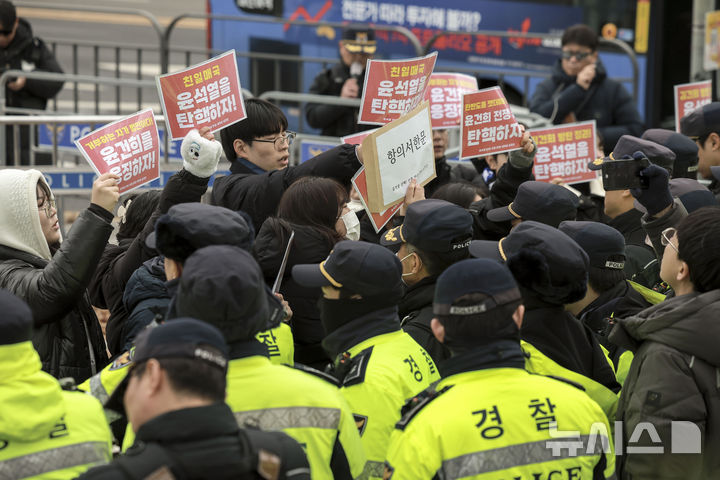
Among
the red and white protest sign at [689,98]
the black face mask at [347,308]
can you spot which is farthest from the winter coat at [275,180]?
the red and white protest sign at [689,98]

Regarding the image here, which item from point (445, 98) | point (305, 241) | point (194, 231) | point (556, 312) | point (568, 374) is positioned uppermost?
point (445, 98)

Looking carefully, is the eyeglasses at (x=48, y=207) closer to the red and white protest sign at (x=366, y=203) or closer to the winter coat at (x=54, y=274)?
the winter coat at (x=54, y=274)

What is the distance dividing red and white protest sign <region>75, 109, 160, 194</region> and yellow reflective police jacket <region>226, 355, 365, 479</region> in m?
1.98

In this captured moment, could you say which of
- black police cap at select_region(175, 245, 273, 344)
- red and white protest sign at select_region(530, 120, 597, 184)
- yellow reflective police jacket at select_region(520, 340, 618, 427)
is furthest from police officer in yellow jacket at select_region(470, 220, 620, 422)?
red and white protest sign at select_region(530, 120, 597, 184)

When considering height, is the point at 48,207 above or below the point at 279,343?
above

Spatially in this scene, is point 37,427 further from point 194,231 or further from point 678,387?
point 678,387

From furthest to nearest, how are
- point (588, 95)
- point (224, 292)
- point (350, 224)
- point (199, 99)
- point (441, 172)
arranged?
point (588, 95), point (441, 172), point (199, 99), point (350, 224), point (224, 292)

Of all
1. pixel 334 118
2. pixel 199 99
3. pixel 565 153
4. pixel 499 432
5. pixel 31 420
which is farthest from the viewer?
pixel 334 118

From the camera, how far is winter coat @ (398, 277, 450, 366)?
13.4ft

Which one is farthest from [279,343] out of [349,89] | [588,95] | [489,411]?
[588,95]

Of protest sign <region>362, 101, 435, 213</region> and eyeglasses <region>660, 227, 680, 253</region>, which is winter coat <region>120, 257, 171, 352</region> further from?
eyeglasses <region>660, 227, 680, 253</region>

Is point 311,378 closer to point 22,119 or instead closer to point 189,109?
point 189,109

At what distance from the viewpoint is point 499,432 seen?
3.02 metres

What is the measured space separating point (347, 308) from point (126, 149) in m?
1.72
